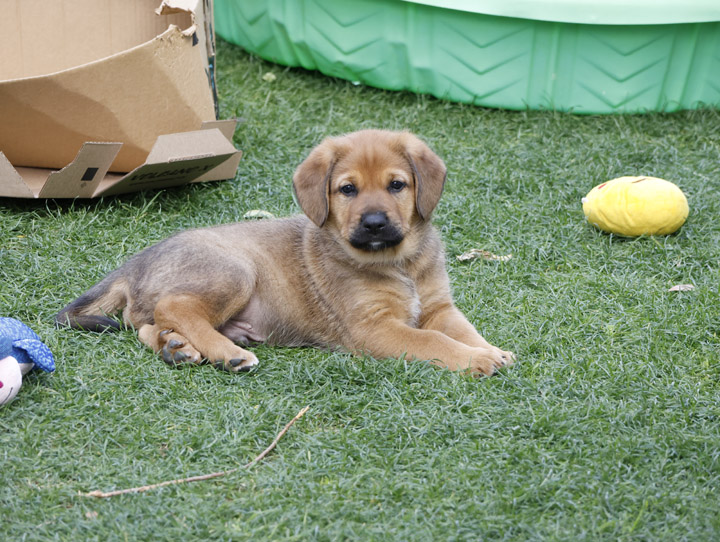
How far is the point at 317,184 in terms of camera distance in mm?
4293

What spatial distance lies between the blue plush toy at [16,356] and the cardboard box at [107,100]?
5.95 feet

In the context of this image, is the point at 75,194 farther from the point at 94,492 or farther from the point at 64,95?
the point at 94,492

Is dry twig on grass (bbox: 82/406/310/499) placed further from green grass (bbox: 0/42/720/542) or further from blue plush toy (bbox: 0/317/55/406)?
blue plush toy (bbox: 0/317/55/406)

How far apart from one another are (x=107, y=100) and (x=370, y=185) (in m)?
2.22

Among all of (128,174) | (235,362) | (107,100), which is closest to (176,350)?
(235,362)

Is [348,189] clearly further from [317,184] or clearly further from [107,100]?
[107,100]

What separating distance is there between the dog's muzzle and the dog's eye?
0.73 feet

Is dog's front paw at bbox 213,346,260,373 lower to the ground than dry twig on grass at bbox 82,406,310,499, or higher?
lower

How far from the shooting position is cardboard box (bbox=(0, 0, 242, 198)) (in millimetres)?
5324

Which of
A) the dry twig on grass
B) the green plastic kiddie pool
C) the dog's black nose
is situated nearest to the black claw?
the dry twig on grass

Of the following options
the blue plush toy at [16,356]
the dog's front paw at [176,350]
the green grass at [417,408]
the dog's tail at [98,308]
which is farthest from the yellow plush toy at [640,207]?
the blue plush toy at [16,356]

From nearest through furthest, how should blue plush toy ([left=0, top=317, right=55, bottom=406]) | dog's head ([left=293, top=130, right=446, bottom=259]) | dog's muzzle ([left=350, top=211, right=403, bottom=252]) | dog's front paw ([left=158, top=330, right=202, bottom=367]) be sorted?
blue plush toy ([left=0, top=317, right=55, bottom=406]), dog's front paw ([left=158, top=330, right=202, bottom=367]), dog's muzzle ([left=350, top=211, right=403, bottom=252]), dog's head ([left=293, top=130, right=446, bottom=259])

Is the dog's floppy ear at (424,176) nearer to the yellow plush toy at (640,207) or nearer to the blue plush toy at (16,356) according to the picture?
the yellow plush toy at (640,207)

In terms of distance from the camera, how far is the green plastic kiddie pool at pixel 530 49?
6855 millimetres
